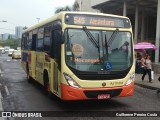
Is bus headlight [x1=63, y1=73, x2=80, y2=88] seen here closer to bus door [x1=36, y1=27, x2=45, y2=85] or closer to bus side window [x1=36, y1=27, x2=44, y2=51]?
bus door [x1=36, y1=27, x2=45, y2=85]

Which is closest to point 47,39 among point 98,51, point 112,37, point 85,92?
point 98,51

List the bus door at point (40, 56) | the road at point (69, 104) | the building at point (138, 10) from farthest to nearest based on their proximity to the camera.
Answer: the building at point (138, 10) → the bus door at point (40, 56) → the road at point (69, 104)

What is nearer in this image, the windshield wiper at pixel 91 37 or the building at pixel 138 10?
the windshield wiper at pixel 91 37

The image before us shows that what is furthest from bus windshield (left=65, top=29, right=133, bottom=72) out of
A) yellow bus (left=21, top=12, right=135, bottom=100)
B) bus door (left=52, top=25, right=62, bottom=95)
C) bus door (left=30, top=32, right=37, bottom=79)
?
bus door (left=30, top=32, right=37, bottom=79)

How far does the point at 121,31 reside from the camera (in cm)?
1009

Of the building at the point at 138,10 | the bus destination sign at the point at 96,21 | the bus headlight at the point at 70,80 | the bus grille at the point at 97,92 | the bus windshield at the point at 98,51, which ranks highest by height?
the building at the point at 138,10

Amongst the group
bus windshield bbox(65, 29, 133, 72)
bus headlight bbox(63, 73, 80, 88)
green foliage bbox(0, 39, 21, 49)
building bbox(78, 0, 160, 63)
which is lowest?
green foliage bbox(0, 39, 21, 49)

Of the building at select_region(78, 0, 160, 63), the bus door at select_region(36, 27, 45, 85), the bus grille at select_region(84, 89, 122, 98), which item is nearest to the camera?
the bus grille at select_region(84, 89, 122, 98)

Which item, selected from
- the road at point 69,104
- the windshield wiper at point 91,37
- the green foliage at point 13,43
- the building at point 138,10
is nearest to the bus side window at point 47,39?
the road at point 69,104

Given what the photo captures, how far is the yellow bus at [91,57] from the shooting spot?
9.31m

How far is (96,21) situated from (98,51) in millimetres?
946

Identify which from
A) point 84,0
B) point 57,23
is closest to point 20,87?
point 57,23

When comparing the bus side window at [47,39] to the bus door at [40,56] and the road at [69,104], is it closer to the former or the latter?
the bus door at [40,56]

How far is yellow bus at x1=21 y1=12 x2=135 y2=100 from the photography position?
30.6 feet
